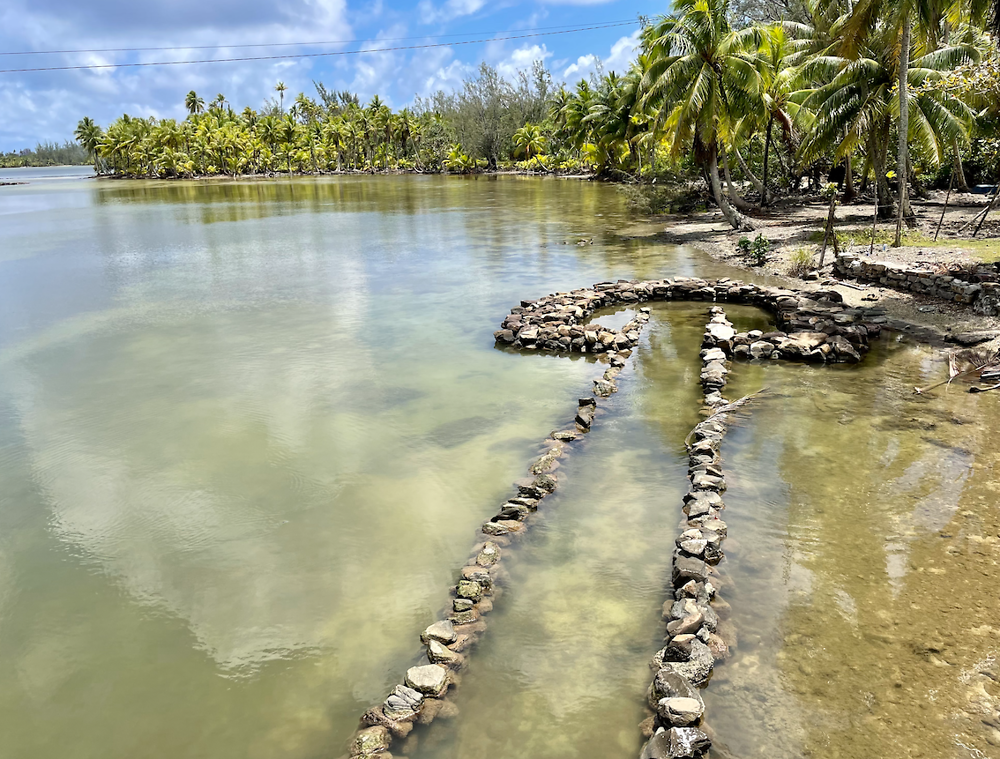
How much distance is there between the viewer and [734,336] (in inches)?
537

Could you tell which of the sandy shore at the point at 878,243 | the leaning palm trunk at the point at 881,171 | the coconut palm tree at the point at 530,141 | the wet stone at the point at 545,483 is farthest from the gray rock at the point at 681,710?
the coconut palm tree at the point at 530,141

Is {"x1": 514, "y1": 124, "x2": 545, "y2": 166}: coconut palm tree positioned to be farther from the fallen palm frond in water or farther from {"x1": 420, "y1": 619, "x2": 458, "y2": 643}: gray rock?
{"x1": 420, "y1": 619, "x2": 458, "y2": 643}: gray rock

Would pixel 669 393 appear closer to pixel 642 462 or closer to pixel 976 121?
pixel 642 462

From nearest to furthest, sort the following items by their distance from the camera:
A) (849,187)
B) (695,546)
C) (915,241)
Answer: (695,546) < (915,241) < (849,187)

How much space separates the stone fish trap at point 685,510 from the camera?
16.9 feet

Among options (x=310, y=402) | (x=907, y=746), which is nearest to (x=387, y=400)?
(x=310, y=402)

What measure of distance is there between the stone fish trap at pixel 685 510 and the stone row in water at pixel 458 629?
0.01m

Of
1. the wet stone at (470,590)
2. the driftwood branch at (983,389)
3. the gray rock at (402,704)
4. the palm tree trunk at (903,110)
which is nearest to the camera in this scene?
the gray rock at (402,704)

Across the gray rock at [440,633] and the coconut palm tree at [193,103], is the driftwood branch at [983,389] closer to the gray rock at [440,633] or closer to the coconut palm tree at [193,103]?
the gray rock at [440,633]

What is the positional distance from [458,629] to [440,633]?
25cm

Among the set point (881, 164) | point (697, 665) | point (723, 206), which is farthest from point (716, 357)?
point (723, 206)

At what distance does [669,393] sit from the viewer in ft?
39.3

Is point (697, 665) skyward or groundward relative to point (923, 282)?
groundward

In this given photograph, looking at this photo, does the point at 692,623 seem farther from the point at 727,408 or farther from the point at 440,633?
the point at 727,408
